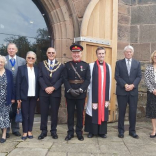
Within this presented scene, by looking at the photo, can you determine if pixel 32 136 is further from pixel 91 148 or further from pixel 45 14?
pixel 45 14

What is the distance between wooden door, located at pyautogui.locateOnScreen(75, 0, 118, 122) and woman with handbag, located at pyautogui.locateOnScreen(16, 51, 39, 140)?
4.30 feet

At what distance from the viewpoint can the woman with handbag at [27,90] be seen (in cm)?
377

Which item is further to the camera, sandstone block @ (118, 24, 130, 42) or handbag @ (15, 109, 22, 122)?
sandstone block @ (118, 24, 130, 42)

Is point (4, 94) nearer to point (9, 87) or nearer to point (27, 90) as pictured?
point (9, 87)

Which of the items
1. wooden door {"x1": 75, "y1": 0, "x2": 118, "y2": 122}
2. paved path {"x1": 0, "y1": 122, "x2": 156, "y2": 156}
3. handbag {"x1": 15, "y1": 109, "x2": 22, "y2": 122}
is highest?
wooden door {"x1": 75, "y1": 0, "x2": 118, "y2": 122}

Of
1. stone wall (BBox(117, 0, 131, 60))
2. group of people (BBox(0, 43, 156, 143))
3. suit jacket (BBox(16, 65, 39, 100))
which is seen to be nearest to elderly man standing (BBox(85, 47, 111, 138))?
group of people (BBox(0, 43, 156, 143))

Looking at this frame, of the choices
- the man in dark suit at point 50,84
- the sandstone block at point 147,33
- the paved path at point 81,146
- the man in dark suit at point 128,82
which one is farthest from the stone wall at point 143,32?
the man in dark suit at point 50,84

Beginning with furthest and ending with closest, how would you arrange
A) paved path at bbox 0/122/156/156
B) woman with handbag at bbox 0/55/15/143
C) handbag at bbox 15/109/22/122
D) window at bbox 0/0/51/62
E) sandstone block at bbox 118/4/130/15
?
sandstone block at bbox 118/4/130/15 → window at bbox 0/0/51/62 → handbag at bbox 15/109/22/122 → woman with handbag at bbox 0/55/15/143 → paved path at bbox 0/122/156/156

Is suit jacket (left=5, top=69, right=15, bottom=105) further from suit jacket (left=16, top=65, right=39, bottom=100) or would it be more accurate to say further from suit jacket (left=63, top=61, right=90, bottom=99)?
suit jacket (left=63, top=61, right=90, bottom=99)

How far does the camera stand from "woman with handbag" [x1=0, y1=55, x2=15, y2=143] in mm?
3680

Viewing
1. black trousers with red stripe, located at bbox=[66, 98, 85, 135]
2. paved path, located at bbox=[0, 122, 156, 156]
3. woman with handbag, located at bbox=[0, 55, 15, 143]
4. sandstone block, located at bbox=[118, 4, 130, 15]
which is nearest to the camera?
paved path, located at bbox=[0, 122, 156, 156]

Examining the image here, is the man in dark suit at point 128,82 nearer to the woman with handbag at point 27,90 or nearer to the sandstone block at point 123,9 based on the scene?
the woman with handbag at point 27,90

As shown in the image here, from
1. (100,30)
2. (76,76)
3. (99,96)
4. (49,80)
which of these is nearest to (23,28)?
(100,30)

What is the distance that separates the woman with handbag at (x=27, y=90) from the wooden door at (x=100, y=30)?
1.31m
